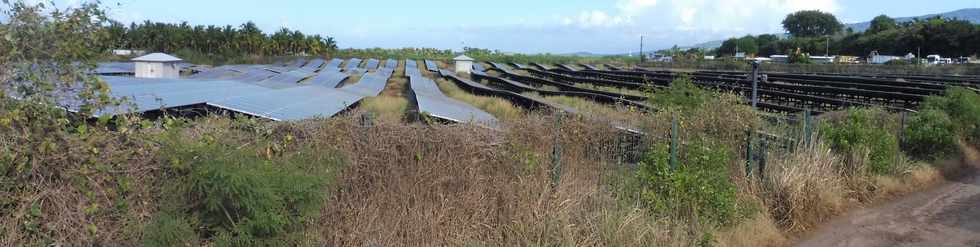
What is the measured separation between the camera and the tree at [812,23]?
185875mm

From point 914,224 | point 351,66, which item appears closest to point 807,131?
point 914,224

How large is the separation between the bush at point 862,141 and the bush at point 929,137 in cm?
136

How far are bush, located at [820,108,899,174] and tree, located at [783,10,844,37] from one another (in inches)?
7486

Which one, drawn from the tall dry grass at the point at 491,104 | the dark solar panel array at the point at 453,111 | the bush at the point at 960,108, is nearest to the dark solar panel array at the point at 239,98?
the dark solar panel array at the point at 453,111

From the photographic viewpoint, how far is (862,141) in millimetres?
10844

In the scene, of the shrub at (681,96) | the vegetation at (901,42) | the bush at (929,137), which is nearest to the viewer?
→ the bush at (929,137)

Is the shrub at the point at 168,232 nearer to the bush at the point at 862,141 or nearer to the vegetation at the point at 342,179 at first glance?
the vegetation at the point at 342,179

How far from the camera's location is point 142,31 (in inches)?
2435

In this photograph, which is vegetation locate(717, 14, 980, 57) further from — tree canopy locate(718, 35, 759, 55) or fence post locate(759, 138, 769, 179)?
fence post locate(759, 138, 769, 179)

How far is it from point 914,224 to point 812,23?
644 ft

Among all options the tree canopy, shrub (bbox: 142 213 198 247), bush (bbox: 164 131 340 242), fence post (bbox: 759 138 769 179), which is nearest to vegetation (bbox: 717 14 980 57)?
the tree canopy

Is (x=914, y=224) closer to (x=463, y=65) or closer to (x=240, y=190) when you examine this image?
(x=240, y=190)

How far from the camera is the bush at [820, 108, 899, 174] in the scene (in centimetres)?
1073

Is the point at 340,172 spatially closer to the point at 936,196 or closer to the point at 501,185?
the point at 501,185
